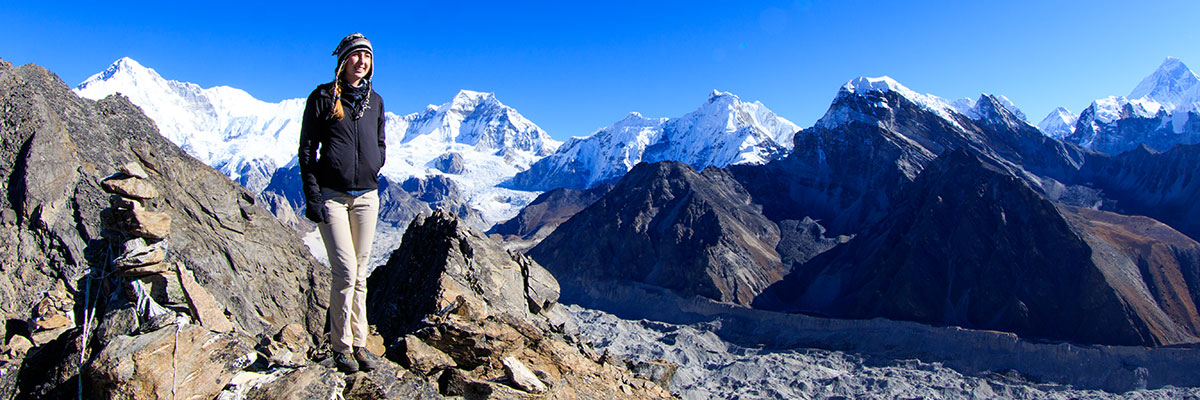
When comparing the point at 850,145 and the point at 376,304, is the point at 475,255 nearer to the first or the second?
the point at 376,304

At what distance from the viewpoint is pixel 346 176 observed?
23.7 ft

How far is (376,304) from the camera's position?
21969mm

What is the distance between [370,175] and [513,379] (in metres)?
3.47

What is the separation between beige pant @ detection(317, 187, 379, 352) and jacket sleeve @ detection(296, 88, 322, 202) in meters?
0.22

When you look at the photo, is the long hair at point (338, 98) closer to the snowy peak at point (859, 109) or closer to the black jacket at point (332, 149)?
the black jacket at point (332, 149)

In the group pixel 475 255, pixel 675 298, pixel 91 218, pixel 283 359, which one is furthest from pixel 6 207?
pixel 675 298

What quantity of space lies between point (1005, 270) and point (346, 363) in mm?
104841

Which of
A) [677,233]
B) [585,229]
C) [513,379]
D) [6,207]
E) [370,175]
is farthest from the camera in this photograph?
[585,229]

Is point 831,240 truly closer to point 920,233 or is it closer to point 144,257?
point 920,233

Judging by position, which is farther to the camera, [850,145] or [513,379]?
[850,145]

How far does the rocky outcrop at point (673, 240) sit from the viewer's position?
357 feet

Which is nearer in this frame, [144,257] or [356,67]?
[356,67]

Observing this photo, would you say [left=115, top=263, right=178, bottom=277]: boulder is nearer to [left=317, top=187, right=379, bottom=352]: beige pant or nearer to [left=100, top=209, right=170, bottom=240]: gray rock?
[left=100, top=209, right=170, bottom=240]: gray rock

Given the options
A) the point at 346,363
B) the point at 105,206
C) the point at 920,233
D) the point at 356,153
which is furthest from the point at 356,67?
the point at 920,233
